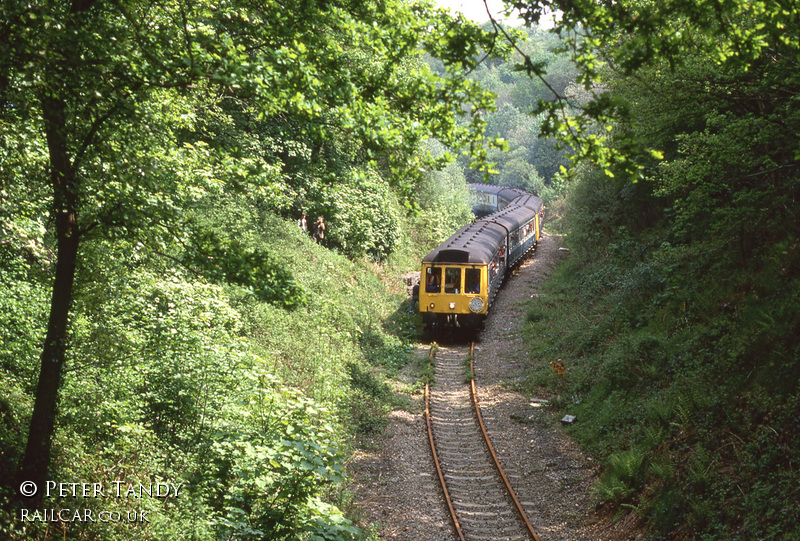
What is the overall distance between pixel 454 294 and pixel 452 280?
558mm

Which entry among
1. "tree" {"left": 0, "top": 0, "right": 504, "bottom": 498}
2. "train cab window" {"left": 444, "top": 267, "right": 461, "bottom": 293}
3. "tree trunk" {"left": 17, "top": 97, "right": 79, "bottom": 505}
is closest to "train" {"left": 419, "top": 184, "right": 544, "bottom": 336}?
"train cab window" {"left": 444, "top": 267, "right": 461, "bottom": 293}

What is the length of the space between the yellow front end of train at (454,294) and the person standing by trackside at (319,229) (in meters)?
5.91

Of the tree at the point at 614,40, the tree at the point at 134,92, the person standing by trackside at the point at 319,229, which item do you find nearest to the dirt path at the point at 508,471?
the tree at the point at 134,92

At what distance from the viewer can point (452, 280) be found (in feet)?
61.6

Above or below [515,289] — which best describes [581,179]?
above

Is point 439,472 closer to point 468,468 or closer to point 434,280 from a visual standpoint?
point 468,468

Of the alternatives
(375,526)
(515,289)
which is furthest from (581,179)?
(375,526)

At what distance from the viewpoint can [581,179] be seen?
26.5 m

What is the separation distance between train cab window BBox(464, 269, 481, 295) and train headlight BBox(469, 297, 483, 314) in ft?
0.90

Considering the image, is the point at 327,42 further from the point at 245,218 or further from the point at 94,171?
the point at 245,218

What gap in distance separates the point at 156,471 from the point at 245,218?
9.42 meters

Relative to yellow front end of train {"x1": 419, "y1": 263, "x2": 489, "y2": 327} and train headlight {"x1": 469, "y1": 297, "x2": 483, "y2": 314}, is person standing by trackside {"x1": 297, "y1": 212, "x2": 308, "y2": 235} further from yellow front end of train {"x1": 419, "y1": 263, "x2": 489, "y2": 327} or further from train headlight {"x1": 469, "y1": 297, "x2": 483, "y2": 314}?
train headlight {"x1": 469, "y1": 297, "x2": 483, "y2": 314}

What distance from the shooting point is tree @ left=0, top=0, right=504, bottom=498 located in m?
4.64

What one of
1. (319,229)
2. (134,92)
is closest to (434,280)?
(319,229)
